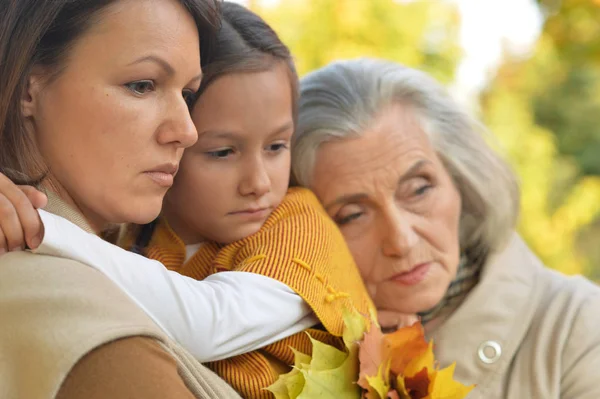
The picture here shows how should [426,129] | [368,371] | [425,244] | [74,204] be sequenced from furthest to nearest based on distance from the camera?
[426,129], [425,244], [368,371], [74,204]

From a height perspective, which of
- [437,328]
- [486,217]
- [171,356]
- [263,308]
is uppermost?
[171,356]

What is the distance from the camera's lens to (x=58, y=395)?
4.64 feet

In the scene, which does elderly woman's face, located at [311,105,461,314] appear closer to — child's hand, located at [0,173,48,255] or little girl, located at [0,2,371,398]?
little girl, located at [0,2,371,398]

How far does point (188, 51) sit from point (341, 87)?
3.38 feet

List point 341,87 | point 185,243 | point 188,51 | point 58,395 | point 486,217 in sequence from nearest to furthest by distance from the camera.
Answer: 1. point 58,395
2. point 188,51
3. point 185,243
4. point 341,87
5. point 486,217

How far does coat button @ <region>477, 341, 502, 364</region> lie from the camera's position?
8.93 feet

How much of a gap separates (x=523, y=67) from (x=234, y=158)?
41.2 feet

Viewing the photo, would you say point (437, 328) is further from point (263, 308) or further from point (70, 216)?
point (70, 216)

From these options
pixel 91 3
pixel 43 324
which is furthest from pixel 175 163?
pixel 43 324

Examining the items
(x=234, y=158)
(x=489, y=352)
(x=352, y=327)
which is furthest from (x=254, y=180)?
(x=489, y=352)

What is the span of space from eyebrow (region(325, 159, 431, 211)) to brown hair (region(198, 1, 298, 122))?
1.37 ft

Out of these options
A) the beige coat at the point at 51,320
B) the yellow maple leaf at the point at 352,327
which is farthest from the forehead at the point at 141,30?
the yellow maple leaf at the point at 352,327

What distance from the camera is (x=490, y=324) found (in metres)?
2.80

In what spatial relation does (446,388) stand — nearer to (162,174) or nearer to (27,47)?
(162,174)
